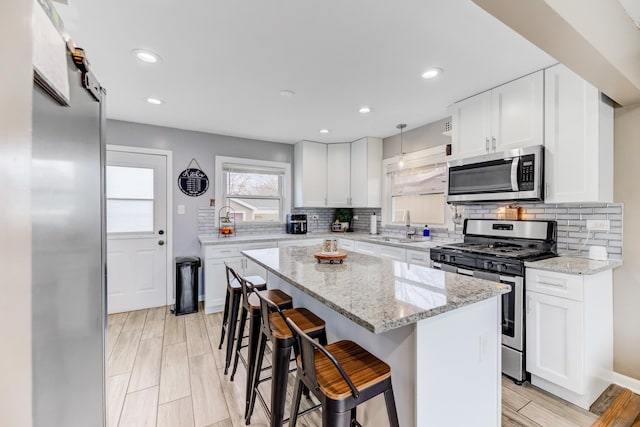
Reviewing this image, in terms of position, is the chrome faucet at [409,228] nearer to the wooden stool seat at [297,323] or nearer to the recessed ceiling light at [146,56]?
the wooden stool seat at [297,323]

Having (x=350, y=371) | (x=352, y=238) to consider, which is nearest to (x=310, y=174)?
(x=352, y=238)

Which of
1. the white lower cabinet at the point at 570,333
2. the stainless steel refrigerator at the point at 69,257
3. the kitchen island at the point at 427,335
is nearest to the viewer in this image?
the stainless steel refrigerator at the point at 69,257

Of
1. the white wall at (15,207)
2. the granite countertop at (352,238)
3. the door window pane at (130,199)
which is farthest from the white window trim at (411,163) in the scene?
the white wall at (15,207)

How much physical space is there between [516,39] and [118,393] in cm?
365

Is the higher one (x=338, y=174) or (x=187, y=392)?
(x=338, y=174)

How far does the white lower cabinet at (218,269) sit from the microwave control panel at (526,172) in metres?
2.98

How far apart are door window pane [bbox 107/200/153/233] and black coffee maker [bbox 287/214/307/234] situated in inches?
77.1

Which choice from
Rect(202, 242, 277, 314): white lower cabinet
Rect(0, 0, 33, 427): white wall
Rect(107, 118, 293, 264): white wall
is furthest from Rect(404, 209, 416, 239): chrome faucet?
Rect(0, 0, 33, 427): white wall

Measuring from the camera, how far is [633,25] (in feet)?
5.68

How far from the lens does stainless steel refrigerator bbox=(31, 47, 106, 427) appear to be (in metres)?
0.57

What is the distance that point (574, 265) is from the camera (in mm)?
1973

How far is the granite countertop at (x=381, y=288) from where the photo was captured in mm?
1067

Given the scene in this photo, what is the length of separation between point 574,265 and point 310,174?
336 centimetres

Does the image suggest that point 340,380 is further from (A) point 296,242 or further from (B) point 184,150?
(B) point 184,150
